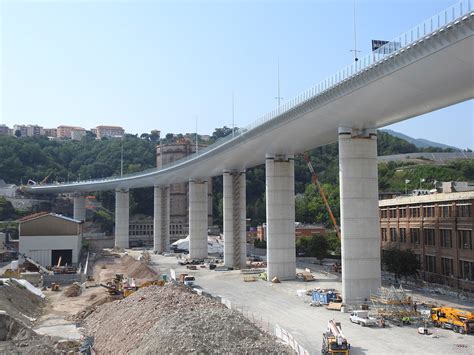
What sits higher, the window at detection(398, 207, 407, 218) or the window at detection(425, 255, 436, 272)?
the window at detection(398, 207, 407, 218)

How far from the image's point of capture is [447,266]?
5128 cm

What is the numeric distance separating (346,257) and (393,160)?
128 m

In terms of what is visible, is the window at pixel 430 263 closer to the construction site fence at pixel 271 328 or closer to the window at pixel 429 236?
the window at pixel 429 236

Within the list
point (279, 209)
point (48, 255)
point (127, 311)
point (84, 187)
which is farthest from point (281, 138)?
point (84, 187)

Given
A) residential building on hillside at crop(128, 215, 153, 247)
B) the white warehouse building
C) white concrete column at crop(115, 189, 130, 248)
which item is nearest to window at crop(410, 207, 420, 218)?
the white warehouse building

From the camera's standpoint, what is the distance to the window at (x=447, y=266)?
50.4 m

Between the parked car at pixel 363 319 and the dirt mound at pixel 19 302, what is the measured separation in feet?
81.7

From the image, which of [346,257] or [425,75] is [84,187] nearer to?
[346,257]

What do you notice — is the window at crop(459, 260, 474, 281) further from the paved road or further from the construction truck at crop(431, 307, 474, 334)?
the construction truck at crop(431, 307, 474, 334)

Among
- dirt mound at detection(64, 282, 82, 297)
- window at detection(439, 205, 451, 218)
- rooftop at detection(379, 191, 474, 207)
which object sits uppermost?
rooftop at detection(379, 191, 474, 207)

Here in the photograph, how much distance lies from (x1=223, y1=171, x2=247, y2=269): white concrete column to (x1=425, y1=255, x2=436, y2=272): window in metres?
30.1

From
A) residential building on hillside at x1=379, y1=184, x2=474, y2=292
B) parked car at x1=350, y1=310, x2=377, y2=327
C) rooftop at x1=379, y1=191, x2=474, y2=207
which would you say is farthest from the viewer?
rooftop at x1=379, y1=191, x2=474, y2=207

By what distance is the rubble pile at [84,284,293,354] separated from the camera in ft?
84.8

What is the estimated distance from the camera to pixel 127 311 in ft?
119
